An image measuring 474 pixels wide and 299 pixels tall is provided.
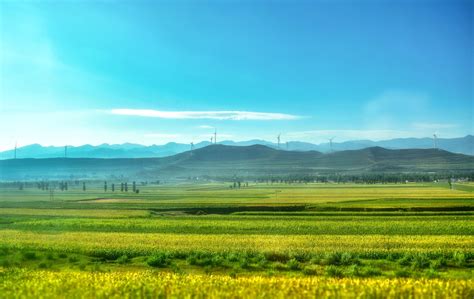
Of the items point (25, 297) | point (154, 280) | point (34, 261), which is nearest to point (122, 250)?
point (34, 261)

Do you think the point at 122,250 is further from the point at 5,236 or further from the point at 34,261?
the point at 5,236

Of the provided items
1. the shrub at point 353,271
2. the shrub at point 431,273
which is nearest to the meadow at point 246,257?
the shrub at point 431,273

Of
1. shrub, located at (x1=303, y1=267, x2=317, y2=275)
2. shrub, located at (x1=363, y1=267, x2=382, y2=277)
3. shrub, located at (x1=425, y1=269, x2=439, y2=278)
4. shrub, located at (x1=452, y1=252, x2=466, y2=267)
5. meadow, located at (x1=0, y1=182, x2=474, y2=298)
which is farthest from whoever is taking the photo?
shrub, located at (x1=452, y1=252, x2=466, y2=267)

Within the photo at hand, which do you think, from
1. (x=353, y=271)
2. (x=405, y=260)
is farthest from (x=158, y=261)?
(x=405, y=260)

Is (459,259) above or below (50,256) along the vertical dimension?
below

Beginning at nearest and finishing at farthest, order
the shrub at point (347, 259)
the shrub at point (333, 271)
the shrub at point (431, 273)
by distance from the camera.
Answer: the shrub at point (431, 273), the shrub at point (333, 271), the shrub at point (347, 259)

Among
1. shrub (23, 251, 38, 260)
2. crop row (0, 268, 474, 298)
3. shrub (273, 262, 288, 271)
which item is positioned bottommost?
shrub (273, 262, 288, 271)

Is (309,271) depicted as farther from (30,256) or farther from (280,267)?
(30,256)

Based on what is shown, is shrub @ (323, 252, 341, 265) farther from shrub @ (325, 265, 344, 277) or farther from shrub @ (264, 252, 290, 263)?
shrub @ (264, 252, 290, 263)

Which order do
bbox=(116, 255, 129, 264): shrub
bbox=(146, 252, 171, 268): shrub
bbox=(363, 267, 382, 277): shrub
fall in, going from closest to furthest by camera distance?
bbox=(363, 267, 382, 277): shrub < bbox=(146, 252, 171, 268): shrub < bbox=(116, 255, 129, 264): shrub

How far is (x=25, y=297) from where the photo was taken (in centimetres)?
1758

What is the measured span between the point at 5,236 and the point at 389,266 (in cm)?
2834

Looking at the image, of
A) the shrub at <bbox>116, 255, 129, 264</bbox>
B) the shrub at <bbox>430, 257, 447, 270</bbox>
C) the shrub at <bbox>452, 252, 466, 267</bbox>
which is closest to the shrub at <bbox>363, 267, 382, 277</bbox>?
the shrub at <bbox>430, 257, 447, 270</bbox>

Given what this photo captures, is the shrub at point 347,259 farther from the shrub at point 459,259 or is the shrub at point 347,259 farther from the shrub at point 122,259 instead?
the shrub at point 122,259
